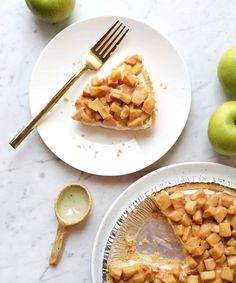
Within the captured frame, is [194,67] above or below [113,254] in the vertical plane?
above

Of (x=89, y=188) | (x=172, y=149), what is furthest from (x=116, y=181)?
(x=172, y=149)

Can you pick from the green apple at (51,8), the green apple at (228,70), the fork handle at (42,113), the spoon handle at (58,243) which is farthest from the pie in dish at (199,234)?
the green apple at (51,8)

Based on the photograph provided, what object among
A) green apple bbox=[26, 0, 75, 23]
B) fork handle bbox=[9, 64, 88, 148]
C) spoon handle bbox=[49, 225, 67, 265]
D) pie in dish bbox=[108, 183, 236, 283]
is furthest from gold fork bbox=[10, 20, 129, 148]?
pie in dish bbox=[108, 183, 236, 283]

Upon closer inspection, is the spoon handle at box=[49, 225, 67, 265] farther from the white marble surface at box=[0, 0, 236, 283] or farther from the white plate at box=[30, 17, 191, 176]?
the white plate at box=[30, 17, 191, 176]

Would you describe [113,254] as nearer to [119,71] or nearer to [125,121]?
[125,121]

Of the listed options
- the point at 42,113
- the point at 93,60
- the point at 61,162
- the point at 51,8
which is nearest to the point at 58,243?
the point at 61,162

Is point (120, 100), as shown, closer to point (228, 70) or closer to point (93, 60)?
point (93, 60)

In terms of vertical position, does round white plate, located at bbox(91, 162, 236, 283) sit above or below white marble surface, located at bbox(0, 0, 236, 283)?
below
